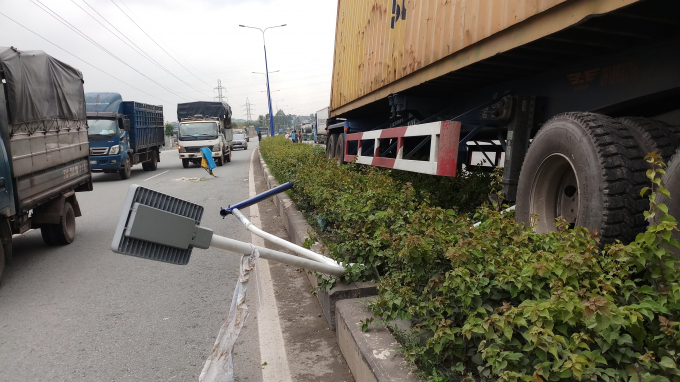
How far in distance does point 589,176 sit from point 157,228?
2.48m

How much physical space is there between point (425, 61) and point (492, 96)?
2.96 ft

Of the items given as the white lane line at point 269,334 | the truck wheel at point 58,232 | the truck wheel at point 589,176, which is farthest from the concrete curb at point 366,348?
the truck wheel at point 58,232

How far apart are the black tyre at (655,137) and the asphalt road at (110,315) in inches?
109

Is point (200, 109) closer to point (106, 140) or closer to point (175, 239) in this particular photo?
point (106, 140)

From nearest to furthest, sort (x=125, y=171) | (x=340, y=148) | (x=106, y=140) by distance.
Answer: (x=340, y=148), (x=106, y=140), (x=125, y=171)

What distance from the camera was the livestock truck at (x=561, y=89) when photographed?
9.12 feet

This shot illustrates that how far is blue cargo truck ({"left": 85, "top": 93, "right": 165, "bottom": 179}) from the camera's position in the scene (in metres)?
15.9

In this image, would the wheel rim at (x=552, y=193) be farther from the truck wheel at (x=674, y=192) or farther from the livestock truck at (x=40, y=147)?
the livestock truck at (x=40, y=147)

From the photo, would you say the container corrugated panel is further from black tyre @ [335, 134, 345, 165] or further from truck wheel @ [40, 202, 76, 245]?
truck wheel @ [40, 202, 76, 245]

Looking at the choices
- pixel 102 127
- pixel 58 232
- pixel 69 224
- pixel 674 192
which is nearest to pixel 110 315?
pixel 58 232

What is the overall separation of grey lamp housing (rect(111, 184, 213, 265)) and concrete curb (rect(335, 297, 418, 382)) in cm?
103

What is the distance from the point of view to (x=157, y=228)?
2141 millimetres

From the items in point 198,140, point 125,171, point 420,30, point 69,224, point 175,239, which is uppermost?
point 420,30

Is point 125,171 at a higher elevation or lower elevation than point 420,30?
lower
